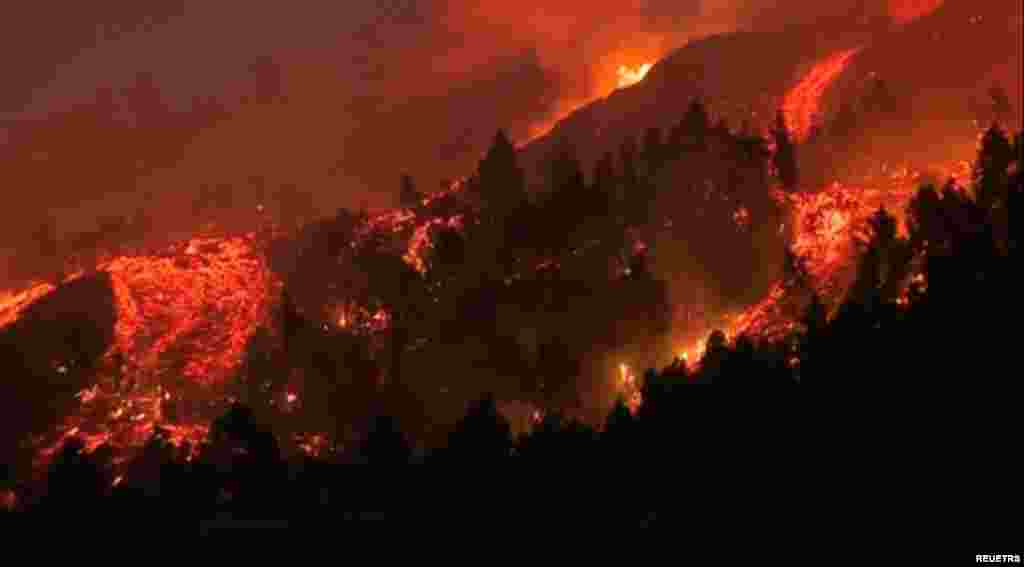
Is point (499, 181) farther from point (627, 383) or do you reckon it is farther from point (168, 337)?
point (168, 337)

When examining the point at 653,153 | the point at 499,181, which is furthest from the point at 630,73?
the point at 499,181

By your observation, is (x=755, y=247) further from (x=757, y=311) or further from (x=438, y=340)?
(x=438, y=340)

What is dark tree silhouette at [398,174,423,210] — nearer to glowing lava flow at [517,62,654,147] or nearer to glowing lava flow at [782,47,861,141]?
glowing lava flow at [782,47,861,141]

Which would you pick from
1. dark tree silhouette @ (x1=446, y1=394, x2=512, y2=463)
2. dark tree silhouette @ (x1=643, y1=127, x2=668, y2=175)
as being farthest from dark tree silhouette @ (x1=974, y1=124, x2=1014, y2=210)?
dark tree silhouette @ (x1=446, y1=394, x2=512, y2=463)

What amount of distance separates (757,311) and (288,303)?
34.0 metres

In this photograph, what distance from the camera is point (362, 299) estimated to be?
66.8 metres

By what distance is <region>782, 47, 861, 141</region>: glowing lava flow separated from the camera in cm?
8062

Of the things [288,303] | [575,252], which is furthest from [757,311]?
[288,303]

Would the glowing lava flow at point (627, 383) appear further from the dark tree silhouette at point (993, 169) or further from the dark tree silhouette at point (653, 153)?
the dark tree silhouette at point (993, 169)

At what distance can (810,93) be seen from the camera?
86688 mm

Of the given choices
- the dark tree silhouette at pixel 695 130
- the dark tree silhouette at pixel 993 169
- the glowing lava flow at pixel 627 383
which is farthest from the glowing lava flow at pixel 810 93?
the glowing lava flow at pixel 627 383

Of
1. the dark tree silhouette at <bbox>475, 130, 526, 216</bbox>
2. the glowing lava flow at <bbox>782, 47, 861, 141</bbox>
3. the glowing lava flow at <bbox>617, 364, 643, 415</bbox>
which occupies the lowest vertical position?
the glowing lava flow at <bbox>617, 364, 643, 415</bbox>

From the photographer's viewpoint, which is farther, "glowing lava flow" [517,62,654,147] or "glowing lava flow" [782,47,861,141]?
"glowing lava flow" [517,62,654,147]

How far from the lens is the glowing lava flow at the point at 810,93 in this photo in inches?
3174
